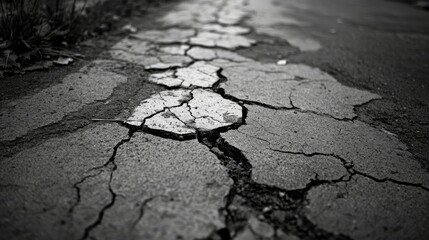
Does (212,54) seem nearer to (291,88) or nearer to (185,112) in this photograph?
(291,88)

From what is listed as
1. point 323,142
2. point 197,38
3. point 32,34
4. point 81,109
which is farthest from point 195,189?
point 197,38

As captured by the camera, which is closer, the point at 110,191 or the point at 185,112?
the point at 110,191

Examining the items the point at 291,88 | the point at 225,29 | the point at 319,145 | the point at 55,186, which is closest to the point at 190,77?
the point at 291,88

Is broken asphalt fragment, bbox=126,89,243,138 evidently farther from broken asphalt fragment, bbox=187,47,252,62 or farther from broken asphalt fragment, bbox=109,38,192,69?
broken asphalt fragment, bbox=187,47,252,62

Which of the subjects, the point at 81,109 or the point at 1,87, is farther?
→ the point at 1,87

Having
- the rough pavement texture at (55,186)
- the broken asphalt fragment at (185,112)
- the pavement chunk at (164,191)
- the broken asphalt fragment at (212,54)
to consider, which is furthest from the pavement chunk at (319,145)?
the broken asphalt fragment at (212,54)

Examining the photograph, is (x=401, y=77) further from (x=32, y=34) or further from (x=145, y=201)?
(x=32, y=34)
